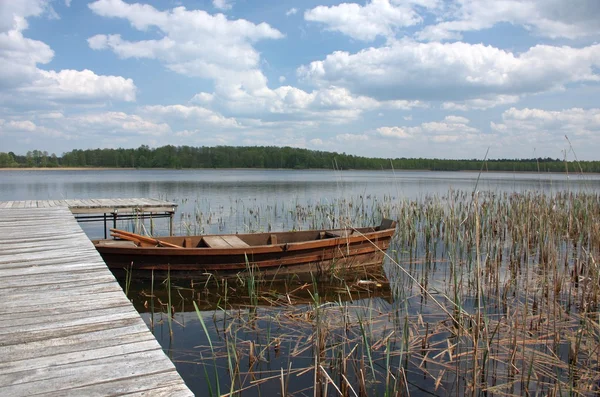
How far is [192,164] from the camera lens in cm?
7556

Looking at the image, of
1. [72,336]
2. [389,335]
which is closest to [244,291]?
[389,335]

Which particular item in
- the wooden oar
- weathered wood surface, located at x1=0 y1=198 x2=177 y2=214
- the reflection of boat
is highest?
weathered wood surface, located at x1=0 y1=198 x2=177 y2=214

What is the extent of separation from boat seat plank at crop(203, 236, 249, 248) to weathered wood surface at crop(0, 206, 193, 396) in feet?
11.3

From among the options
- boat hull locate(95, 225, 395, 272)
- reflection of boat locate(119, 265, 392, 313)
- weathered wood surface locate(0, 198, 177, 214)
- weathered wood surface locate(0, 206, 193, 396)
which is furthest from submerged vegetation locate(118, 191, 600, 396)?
weathered wood surface locate(0, 198, 177, 214)

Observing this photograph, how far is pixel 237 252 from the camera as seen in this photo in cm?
711

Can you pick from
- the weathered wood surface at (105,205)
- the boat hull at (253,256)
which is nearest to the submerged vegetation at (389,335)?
the boat hull at (253,256)

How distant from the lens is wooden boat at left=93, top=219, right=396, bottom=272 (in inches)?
274

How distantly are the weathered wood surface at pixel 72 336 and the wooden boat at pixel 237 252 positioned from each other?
2.37 meters

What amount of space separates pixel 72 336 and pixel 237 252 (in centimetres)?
465

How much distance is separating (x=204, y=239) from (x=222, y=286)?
4.35ft

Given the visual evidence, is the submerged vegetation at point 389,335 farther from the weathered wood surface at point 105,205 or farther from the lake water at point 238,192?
the weathered wood surface at point 105,205

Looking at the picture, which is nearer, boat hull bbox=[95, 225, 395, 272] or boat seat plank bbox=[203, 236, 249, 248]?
boat hull bbox=[95, 225, 395, 272]

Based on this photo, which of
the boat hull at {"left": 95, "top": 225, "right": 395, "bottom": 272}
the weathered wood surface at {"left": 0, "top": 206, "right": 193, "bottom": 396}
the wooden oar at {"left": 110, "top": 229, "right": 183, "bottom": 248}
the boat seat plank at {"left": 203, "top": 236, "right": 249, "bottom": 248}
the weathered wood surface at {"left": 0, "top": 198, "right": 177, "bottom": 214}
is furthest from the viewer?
the weathered wood surface at {"left": 0, "top": 198, "right": 177, "bottom": 214}

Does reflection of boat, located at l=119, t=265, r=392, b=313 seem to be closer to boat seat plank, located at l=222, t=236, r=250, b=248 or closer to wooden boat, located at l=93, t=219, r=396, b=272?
wooden boat, located at l=93, t=219, r=396, b=272
